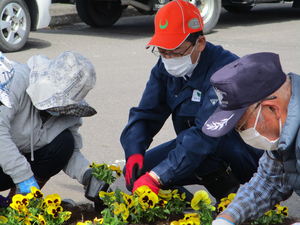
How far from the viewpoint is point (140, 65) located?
8492 millimetres

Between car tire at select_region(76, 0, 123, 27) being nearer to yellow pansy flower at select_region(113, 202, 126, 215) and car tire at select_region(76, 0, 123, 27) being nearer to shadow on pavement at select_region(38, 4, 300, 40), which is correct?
shadow on pavement at select_region(38, 4, 300, 40)

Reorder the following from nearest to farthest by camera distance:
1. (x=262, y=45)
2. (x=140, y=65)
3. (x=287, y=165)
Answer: (x=287, y=165) → (x=140, y=65) → (x=262, y=45)

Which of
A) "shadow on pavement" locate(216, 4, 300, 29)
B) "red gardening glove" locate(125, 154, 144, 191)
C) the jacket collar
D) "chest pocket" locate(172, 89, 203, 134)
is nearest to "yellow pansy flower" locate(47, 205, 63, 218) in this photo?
"red gardening glove" locate(125, 154, 144, 191)

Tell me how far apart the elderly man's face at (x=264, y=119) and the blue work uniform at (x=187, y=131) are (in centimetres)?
106

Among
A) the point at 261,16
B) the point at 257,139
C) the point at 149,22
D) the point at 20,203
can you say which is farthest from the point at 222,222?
the point at 261,16

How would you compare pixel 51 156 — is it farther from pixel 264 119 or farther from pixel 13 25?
pixel 13 25

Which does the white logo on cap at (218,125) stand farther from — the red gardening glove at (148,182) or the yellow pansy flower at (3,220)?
the yellow pansy flower at (3,220)

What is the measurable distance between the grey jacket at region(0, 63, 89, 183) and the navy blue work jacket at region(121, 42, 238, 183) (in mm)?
342

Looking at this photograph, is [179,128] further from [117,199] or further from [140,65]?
[140,65]

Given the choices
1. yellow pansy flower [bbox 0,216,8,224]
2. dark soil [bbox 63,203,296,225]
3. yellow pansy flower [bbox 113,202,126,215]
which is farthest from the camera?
dark soil [bbox 63,203,296,225]

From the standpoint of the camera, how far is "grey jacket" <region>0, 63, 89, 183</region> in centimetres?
397

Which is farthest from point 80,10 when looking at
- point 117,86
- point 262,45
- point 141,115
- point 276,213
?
point 276,213

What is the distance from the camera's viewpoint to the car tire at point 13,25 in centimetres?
889

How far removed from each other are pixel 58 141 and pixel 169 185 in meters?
0.70
